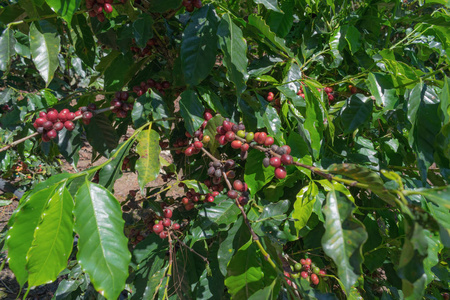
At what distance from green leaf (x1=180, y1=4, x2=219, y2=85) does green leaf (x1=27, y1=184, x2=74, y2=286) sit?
50cm

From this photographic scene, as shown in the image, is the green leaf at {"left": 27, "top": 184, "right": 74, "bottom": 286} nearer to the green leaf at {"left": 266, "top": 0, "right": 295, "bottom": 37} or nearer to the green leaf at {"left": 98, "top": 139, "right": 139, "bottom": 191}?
the green leaf at {"left": 98, "top": 139, "right": 139, "bottom": 191}

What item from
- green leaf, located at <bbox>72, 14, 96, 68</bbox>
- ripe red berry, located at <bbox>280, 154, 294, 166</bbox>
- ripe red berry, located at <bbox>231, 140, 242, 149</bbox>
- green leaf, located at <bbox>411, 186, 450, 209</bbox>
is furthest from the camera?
green leaf, located at <bbox>72, 14, 96, 68</bbox>

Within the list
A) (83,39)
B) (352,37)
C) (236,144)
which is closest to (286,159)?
(236,144)

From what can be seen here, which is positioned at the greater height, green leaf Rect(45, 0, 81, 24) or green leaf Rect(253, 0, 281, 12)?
green leaf Rect(45, 0, 81, 24)

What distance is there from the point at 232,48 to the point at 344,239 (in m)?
0.57

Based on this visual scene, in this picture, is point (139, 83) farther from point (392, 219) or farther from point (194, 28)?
point (392, 219)

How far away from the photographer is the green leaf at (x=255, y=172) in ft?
3.24

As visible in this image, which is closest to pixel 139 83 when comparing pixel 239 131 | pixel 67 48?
pixel 239 131

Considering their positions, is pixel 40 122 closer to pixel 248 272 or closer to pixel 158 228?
pixel 158 228

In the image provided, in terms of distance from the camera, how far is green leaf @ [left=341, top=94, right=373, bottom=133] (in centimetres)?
101

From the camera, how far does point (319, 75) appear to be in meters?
1.44

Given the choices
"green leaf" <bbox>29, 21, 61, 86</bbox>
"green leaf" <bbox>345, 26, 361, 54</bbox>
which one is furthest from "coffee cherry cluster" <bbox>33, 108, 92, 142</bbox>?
"green leaf" <bbox>345, 26, 361, 54</bbox>

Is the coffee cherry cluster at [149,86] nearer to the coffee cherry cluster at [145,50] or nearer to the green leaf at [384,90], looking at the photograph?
the coffee cherry cluster at [145,50]

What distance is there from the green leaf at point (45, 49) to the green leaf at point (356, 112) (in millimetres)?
951
